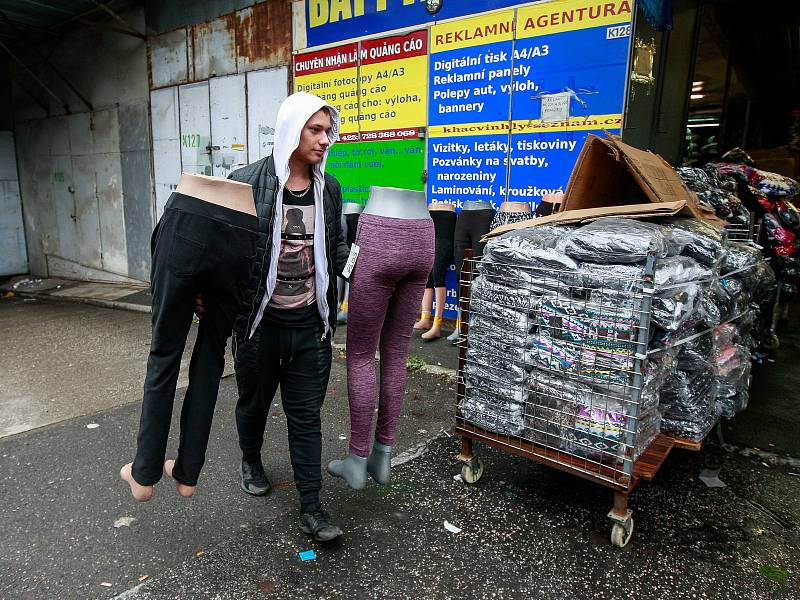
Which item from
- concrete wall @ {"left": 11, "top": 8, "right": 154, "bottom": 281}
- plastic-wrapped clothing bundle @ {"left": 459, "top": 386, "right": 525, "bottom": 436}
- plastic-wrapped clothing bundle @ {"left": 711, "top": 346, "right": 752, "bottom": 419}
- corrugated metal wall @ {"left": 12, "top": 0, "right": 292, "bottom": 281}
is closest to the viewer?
plastic-wrapped clothing bundle @ {"left": 459, "top": 386, "right": 525, "bottom": 436}

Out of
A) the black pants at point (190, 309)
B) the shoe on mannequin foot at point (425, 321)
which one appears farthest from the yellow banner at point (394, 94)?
the black pants at point (190, 309)

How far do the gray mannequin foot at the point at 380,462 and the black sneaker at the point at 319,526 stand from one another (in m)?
0.33

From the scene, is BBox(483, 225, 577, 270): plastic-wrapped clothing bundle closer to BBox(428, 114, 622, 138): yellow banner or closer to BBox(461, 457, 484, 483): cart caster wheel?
BBox(461, 457, 484, 483): cart caster wheel

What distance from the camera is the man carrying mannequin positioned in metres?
2.34

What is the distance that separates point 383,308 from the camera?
8.20ft

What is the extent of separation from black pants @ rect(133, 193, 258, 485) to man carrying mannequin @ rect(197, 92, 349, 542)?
17cm

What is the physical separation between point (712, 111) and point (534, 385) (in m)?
9.50

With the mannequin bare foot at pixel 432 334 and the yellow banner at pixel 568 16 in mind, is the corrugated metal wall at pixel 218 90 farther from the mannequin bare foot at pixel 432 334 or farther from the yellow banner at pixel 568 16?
the mannequin bare foot at pixel 432 334

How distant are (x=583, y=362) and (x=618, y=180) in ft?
5.16

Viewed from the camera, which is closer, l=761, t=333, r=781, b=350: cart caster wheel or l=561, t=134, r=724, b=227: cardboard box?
l=561, t=134, r=724, b=227: cardboard box

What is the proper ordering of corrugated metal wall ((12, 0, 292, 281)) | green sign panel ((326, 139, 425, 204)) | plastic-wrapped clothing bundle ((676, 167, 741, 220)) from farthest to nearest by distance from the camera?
1. corrugated metal wall ((12, 0, 292, 281))
2. green sign panel ((326, 139, 425, 204))
3. plastic-wrapped clothing bundle ((676, 167, 741, 220))

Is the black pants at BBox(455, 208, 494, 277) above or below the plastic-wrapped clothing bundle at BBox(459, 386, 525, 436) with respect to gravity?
above

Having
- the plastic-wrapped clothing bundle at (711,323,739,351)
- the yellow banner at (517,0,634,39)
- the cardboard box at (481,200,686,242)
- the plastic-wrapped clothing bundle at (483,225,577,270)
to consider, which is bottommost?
the plastic-wrapped clothing bundle at (711,323,739,351)

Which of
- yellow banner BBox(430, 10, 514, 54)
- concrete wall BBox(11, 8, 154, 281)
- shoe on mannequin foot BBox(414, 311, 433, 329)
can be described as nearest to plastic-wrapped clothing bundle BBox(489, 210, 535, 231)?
shoe on mannequin foot BBox(414, 311, 433, 329)
